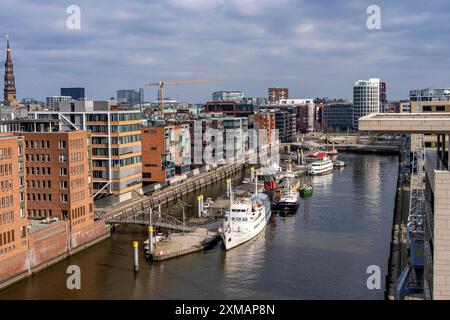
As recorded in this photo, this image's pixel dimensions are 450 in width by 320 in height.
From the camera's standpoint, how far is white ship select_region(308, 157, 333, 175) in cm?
8538

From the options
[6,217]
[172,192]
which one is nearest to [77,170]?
[6,217]

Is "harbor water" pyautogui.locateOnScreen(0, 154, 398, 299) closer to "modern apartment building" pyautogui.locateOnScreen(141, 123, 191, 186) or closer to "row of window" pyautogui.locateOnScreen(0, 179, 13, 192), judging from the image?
"row of window" pyautogui.locateOnScreen(0, 179, 13, 192)

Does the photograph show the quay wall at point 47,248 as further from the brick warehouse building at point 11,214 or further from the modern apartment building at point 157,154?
the modern apartment building at point 157,154

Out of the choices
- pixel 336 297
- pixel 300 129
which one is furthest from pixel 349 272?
pixel 300 129

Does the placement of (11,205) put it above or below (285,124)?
below

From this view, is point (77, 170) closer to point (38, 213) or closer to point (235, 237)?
point (38, 213)

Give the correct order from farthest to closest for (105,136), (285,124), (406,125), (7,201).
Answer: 1. (285,124)
2. (105,136)
3. (7,201)
4. (406,125)

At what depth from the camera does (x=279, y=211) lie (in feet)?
187

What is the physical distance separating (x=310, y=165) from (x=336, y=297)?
56.2 m

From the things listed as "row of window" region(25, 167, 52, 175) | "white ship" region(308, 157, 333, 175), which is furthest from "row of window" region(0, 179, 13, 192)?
"white ship" region(308, 157, 333, 175)

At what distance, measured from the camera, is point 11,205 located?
1353 inches

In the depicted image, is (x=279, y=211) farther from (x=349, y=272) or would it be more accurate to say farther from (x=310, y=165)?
(x=310, y=165)

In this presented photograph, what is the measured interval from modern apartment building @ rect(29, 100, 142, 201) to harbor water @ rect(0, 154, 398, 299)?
6.96m

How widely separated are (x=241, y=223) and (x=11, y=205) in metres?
16.5
